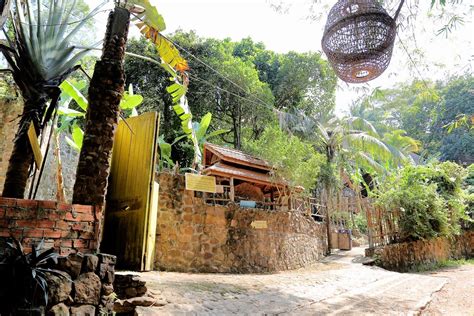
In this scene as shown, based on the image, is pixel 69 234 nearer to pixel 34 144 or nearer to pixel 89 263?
pixel 89 263

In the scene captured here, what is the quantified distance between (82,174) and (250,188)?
959 centimetres

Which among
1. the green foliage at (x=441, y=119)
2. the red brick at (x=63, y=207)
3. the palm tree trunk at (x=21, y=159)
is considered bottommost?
the red brick at (x=63, y=207)

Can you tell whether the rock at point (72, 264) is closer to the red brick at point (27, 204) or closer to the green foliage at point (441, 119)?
the red brick at point (27, 204)

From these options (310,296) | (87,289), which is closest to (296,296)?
(310,296)

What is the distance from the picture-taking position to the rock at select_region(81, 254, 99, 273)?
2.83m

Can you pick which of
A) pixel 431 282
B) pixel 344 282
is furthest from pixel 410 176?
pixel 344 282

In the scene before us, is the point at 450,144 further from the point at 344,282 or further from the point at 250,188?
the point at 344,282

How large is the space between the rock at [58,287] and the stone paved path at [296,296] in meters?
1.21

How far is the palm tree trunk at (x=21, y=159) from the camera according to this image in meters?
3.51

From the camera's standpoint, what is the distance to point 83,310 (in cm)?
271

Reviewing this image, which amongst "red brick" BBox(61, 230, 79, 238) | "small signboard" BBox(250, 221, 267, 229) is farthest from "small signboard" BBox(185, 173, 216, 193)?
"red brick" BBox(61, 230, 79, 238)

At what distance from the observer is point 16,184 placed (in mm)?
3516

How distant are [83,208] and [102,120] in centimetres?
105

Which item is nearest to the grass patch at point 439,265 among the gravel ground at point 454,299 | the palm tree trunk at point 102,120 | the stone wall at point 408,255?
the stone wall at point 408,255
